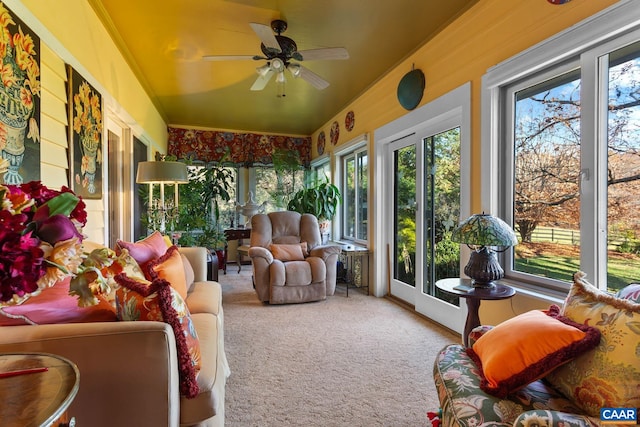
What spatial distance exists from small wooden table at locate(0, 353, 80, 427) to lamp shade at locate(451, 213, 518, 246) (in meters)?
1.80

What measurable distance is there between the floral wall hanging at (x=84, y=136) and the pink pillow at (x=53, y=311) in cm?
115

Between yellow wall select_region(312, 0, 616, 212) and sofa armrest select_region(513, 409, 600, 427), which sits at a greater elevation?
yellow wall select_region(312, 0, 616, 212)

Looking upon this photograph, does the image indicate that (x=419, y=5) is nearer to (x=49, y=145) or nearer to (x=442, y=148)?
(x=442, y=148)

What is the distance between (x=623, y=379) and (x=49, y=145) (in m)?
2.70

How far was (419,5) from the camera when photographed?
8.18ft

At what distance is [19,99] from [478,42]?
283cm

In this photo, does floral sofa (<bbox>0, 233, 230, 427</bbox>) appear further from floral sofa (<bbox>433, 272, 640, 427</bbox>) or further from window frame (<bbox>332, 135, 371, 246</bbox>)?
window frame (<bbox>332, 135, 371, 246</bbox>)

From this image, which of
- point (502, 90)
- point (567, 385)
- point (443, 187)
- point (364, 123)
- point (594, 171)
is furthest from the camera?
point (364, 123)

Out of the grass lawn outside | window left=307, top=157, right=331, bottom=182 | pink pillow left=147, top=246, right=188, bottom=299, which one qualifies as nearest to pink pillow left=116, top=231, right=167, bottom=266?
pink pillow left=147, top=246, right=188, bottom=299

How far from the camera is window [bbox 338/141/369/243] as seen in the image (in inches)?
183

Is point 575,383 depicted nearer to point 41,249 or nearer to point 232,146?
point 41,249

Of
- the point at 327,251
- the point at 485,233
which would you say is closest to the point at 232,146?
the point at 327,251

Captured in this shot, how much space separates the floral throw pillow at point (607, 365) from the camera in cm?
95

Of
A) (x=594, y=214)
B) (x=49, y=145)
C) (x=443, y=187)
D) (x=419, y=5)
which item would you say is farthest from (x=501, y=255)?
(x=49, y=145)
